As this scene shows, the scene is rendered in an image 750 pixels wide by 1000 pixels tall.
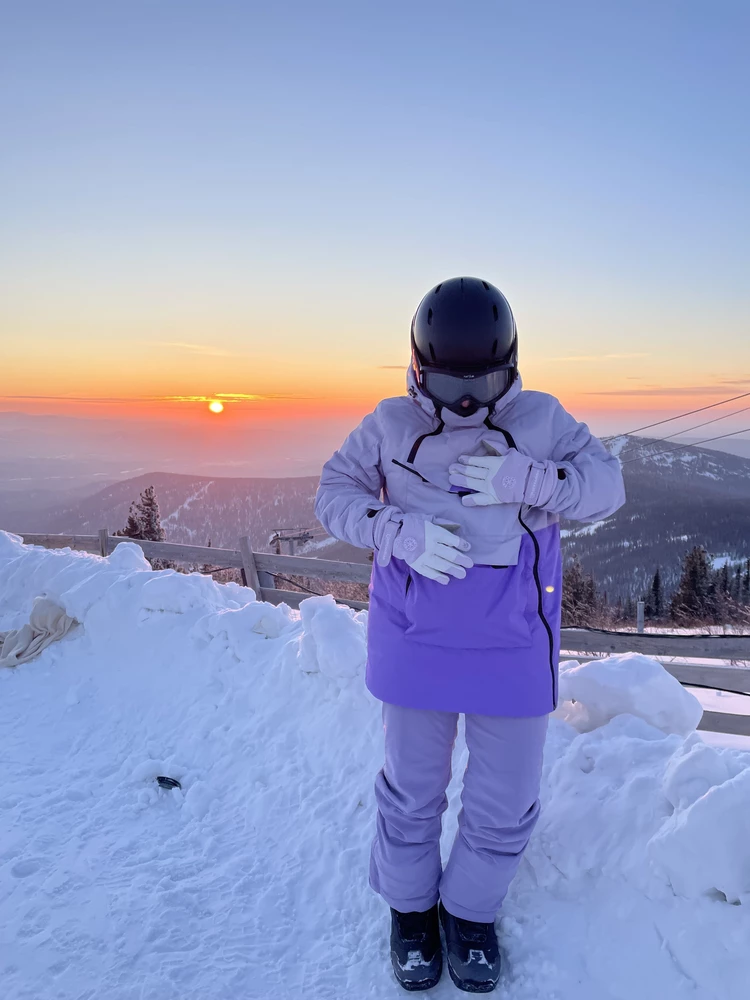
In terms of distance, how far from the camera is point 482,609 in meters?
1.91

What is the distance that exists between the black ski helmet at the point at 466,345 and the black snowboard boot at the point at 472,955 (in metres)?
1.74

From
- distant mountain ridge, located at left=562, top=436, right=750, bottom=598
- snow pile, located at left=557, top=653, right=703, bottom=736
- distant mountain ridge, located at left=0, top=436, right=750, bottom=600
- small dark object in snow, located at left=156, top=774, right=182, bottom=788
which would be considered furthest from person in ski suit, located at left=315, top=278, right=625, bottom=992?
distant mountain ridge, located at left=562, top=436, right=750, bottom=598

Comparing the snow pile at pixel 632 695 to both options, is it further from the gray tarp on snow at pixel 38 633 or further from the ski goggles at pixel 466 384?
the gray tarp on snow at pixel 38 633

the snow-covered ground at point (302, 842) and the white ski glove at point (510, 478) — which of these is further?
the snow-covered ground at point (302, 842)

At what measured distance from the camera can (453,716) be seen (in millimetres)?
2098

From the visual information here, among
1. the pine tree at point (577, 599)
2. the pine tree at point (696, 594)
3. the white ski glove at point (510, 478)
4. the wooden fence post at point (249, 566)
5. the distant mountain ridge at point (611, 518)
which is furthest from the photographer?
the distant mountain ridge at point (611, 518)

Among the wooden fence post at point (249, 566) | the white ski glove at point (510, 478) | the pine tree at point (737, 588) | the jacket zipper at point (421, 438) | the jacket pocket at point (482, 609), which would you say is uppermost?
the jacket zipper at point (421, 438)

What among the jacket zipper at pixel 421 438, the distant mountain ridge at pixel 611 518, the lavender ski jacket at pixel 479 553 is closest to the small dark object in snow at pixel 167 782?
the lavender ski jacket at pixel 479 553

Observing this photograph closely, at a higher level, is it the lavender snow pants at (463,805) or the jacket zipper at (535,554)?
the jacket zipper at (535,554)

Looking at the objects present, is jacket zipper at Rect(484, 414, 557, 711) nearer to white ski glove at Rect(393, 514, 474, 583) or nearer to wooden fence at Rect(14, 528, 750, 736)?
white ski glove at Rect(393, 514, 474, 583)

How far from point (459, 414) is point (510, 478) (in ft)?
0.86

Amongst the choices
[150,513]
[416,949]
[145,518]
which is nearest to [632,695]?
[416,949]

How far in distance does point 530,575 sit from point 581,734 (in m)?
1.31

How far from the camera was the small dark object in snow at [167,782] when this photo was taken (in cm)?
330
